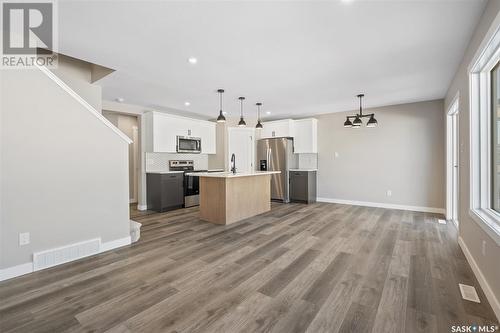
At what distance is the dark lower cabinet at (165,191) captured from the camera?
5.24 metres

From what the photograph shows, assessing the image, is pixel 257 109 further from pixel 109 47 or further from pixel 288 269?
pixel 288 269

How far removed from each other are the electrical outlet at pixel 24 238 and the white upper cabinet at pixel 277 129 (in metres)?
5.64

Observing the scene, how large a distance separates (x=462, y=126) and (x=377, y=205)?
10.4ft

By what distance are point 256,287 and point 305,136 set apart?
5.10 metres

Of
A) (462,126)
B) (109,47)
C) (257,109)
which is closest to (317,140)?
(257,109)

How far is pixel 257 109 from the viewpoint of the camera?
5.90m

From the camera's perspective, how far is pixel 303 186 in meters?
6.25

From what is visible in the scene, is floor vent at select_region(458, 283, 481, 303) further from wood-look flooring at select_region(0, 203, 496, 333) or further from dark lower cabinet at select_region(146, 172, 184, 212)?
dark lower cabinet at select_region(146, 172, 184, 212)

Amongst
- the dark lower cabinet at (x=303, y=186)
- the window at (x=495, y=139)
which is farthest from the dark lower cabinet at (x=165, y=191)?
the window at (x=495, y=139)

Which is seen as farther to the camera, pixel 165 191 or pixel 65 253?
pixel 165 191

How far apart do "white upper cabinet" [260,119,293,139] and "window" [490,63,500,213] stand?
4473mm

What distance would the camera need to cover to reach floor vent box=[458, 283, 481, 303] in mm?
1902

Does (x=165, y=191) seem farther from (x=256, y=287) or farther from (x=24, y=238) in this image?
(x=256, y=287)

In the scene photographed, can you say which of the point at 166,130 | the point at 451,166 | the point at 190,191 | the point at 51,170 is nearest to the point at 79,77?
the point at 51,170
